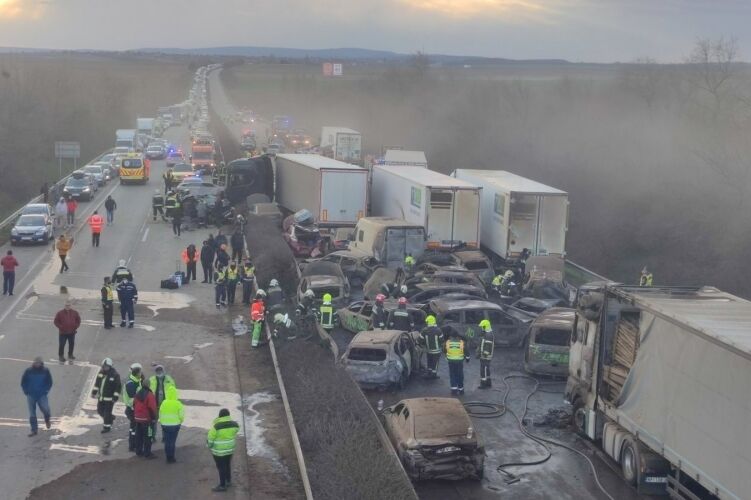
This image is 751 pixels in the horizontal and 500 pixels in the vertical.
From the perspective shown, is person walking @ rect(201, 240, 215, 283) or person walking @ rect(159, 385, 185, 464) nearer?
person walking @ rect(159, 385, 185, 464)

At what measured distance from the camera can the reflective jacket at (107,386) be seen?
1622 cm

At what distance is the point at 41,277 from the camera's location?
31.3 m

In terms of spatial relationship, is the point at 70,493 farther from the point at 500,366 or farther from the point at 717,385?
the point at 500,366

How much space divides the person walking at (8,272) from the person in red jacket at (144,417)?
1382 centimetres

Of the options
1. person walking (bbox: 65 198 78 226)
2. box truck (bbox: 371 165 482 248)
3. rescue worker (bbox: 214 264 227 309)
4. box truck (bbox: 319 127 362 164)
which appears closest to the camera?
rescue worker (bbox: 214 264 227 309)

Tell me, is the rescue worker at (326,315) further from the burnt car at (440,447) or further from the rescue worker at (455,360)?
the burnt car at (440,447)

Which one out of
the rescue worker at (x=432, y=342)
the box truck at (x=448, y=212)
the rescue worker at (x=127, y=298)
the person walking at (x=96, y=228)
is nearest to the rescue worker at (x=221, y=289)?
the rescue worker at (x=127, y=298)

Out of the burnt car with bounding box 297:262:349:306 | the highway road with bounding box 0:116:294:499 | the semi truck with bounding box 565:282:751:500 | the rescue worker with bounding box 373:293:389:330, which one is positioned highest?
the semi truck with bounding box 565:282:751:500

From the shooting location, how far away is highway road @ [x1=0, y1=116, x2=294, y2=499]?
14.9 m

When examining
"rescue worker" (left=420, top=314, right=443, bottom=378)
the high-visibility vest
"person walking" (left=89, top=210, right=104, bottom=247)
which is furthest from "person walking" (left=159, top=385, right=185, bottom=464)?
"person walking" (left=89, top=210, right=104, bottom=247)

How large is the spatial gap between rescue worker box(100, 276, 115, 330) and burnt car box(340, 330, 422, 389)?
6.84m

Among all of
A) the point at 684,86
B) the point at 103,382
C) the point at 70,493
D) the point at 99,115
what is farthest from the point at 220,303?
the point at 99,115

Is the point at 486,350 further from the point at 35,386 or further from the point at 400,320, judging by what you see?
the point at 35,386

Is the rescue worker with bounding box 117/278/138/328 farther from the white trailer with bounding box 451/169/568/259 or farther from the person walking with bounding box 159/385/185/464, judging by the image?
the white trailer with bounding box 451/169/568/259
